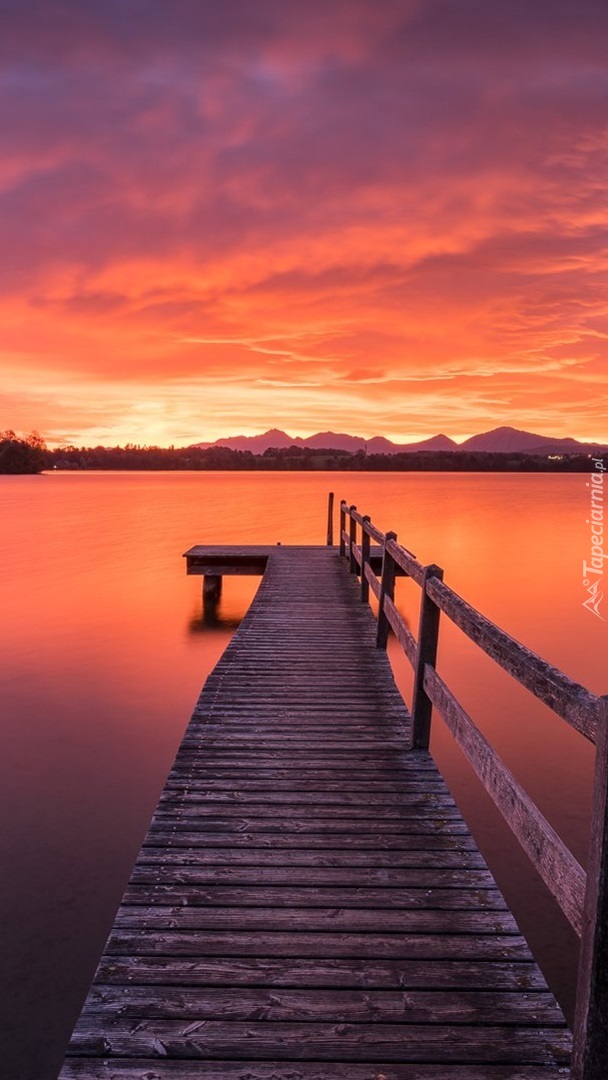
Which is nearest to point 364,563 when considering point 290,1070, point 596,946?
point 290,1070

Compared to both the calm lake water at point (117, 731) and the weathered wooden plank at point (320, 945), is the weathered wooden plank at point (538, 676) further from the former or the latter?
the calm lake water at point (117, 731)

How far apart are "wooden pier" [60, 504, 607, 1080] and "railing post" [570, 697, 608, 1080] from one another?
0.6 inches

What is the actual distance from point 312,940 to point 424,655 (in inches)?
101

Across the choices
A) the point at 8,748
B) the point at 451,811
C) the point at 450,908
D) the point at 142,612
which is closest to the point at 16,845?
the point at 8,748

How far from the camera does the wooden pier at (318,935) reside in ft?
8.50

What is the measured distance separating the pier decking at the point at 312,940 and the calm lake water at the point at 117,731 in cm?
180

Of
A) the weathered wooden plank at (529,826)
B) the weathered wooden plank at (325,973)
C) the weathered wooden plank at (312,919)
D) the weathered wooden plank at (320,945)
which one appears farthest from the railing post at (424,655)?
the weathered wooden plank at (325,973)

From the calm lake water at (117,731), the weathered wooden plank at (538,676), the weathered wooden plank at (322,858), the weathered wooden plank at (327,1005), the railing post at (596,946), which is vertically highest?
the weathered wooden plank at (538,676)

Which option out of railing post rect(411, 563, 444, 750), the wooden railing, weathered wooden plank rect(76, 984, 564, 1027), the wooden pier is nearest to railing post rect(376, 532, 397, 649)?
the wooden pier

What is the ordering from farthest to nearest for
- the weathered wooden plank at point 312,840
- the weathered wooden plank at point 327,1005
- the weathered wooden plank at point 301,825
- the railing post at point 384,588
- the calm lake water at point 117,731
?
the railing post at point 384,588, the calm lake water at point 117,731, the weathered wooden plank at point 301,825, the weathered wooden plank at point 312,840, the weathered wooden plank at point 327,1005

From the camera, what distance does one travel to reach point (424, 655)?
5383 mm

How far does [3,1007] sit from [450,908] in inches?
130

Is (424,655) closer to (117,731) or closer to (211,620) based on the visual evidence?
(117,731)

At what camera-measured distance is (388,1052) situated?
261 centimetres
